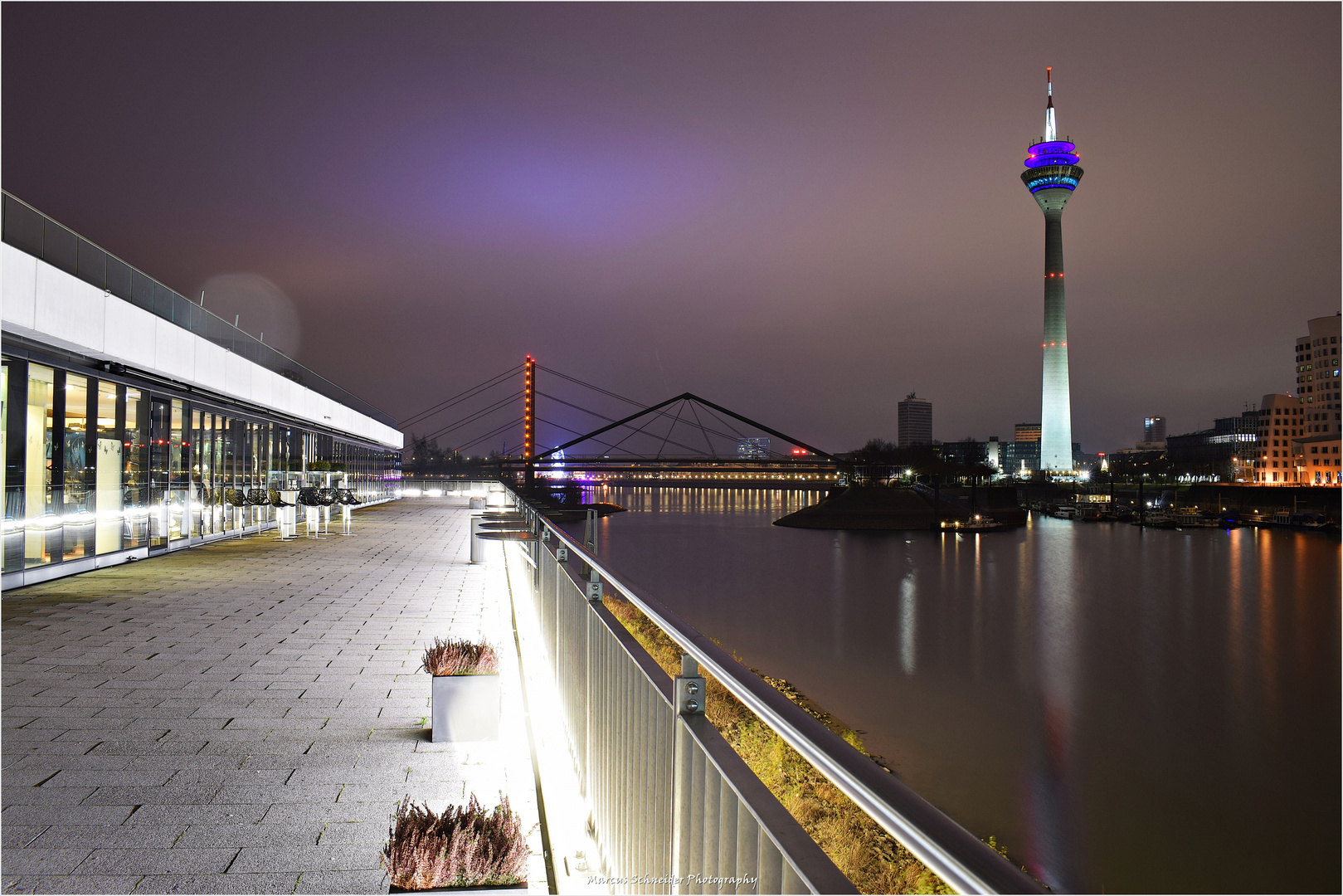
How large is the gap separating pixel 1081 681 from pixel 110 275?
3471cm

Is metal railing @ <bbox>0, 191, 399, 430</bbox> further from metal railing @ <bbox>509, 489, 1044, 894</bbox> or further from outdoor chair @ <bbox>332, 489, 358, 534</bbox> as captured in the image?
metal railing @ <bbox>509, 489, 1044, 894</bbox>

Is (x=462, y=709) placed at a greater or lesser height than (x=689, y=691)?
lesser

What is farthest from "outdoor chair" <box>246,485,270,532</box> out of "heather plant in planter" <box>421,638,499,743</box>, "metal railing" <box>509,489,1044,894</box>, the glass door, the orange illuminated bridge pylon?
the orange illuminated bridge pylon

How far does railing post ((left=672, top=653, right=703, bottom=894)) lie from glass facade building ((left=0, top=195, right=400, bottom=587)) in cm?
936

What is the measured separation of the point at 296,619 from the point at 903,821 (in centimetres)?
798

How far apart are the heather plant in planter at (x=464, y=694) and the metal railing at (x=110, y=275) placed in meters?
7.33

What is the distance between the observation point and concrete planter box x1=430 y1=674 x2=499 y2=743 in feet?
14.3

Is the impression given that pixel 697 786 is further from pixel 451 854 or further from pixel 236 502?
pixel 236 502

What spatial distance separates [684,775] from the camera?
1898 mm

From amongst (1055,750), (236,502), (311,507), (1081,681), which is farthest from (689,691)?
(1081,681)

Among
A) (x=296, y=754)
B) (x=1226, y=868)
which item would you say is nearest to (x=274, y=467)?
(x=296, y=754)

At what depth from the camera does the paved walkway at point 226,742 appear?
122 inches

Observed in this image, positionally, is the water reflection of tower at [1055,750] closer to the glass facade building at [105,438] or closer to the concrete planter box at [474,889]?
the concrete planter box at [474,889]

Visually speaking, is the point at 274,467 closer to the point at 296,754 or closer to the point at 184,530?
the point at 184,530
